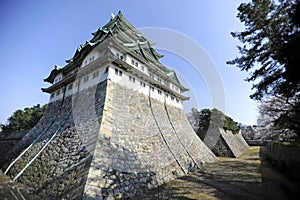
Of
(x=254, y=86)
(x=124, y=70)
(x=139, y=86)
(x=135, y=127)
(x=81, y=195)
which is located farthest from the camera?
(x=139, y=86)

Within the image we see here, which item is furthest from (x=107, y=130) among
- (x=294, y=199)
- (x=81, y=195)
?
(x=294, y=199)

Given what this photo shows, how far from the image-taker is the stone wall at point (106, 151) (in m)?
5.51

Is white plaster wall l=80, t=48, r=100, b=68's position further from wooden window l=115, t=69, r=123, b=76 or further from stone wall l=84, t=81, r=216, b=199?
stone wall l=84, t=81, r=216, b=199

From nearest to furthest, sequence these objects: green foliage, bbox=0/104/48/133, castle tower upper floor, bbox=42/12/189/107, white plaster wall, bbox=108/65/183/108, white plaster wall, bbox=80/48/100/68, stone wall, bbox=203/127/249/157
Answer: white plaster wall, bbox=108/65/183/108 < castle tower upper floor, bbox=42/12/189/107 < white plaster wall, bbox=80/48/100/68 < stone wall, bbox=203/127/249/157 < green foliage, bbox=0/104/48/133

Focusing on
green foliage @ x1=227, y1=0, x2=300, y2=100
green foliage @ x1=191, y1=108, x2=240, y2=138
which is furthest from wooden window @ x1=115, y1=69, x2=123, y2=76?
green foliage @ x1=191, y1=108, x2=240, y2=138

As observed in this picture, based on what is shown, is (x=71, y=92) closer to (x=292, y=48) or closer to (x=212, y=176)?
(x=212, y=176)

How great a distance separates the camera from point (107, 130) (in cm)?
722

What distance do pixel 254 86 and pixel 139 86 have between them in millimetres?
7759

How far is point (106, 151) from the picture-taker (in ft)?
20.7

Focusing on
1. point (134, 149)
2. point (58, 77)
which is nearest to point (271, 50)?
point (134, 149)

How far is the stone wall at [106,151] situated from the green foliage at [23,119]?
14843 mm

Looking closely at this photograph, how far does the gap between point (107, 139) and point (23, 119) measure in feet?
81.6

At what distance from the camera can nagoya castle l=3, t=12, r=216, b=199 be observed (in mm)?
5699

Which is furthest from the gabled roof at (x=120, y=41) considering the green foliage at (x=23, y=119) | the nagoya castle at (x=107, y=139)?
the green foliage at (x=23, y=119)
